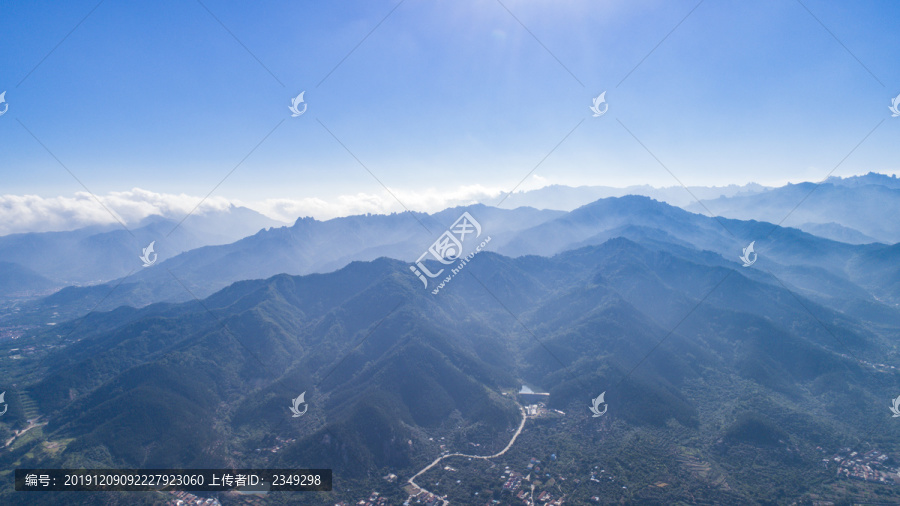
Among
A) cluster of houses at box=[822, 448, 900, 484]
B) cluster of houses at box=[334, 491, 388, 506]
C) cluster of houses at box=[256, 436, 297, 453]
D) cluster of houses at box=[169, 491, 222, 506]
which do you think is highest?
cluster of houses at box=[256, 436, 297, 453]

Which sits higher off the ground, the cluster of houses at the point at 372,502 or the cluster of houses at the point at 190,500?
the cluster of houses at the point at 190,500

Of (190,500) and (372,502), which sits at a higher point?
(190,500)

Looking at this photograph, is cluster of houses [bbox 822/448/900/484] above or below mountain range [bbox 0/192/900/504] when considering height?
below

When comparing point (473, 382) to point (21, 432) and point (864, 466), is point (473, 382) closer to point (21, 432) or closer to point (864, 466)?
point (864, 466)

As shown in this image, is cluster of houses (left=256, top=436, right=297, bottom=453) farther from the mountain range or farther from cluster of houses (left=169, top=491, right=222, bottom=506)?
cluster of houses (left=169, top=491, right=222, bottom=506)

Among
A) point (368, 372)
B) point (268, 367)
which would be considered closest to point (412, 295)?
point (368, 372)

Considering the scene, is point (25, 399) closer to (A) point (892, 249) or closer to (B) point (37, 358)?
(B) point (37, 358)

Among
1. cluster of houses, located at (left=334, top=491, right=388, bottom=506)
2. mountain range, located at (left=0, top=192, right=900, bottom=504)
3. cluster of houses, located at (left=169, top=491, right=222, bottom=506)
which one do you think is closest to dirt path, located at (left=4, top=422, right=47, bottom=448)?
mountain range, located at (left=0, top=192, right=900, bottom=504)

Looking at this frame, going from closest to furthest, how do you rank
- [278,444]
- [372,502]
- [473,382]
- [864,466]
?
[372,502] → [864,466] → [278,444] → [473,382]

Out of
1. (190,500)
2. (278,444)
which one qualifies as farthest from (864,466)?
(190,500)

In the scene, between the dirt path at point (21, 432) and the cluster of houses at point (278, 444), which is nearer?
the cluster of houses at point (278, 444)

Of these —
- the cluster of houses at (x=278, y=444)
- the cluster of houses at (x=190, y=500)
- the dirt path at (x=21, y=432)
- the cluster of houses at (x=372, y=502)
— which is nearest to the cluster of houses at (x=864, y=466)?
the cluster of houses at (x=372, y=502)

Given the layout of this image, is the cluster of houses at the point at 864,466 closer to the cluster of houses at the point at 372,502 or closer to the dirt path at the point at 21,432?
the cluster of houses at the point at 372,502
